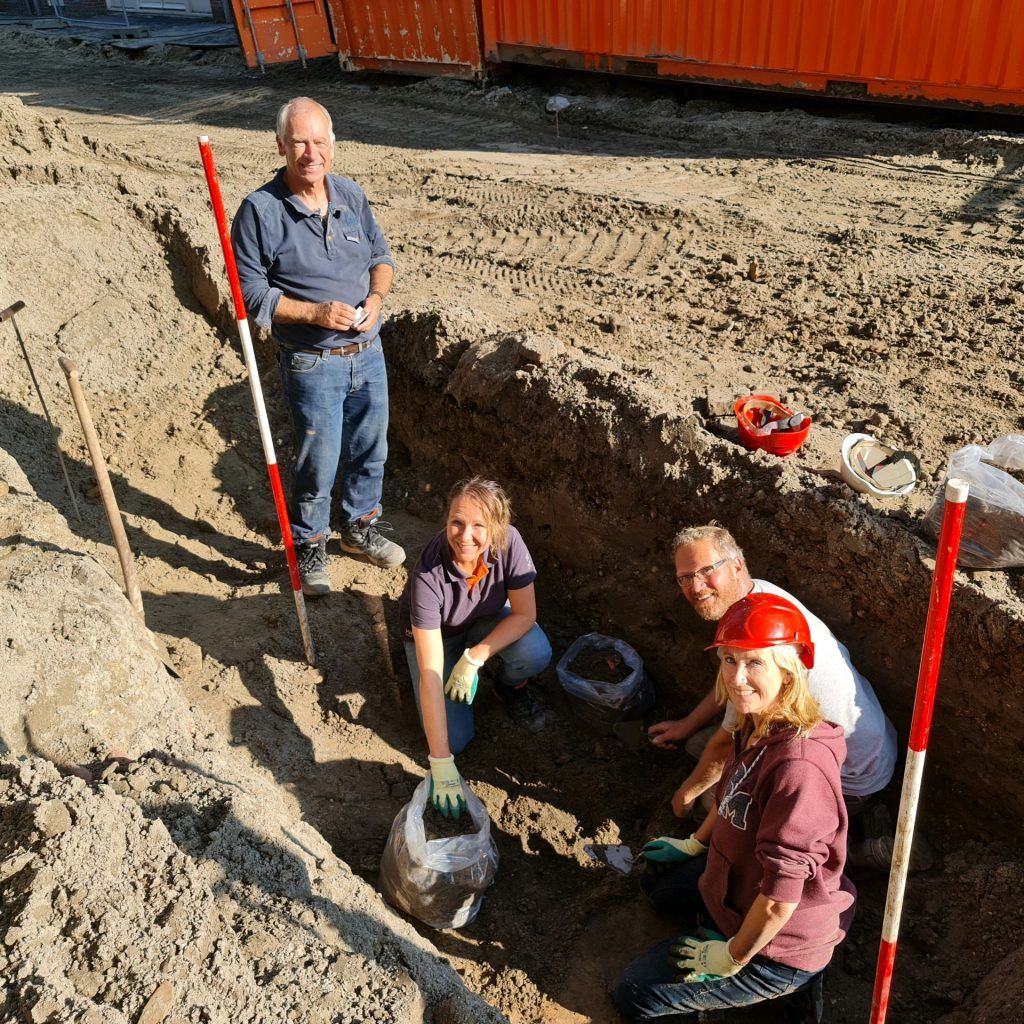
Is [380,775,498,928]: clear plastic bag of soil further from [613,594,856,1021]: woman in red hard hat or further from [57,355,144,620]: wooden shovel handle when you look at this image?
[57,355,144,620]: wooden shovel handle

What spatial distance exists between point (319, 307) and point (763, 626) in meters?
2.54

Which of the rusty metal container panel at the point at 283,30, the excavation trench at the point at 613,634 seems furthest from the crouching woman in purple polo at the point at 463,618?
the rusty metal container panel at the point at 283,30

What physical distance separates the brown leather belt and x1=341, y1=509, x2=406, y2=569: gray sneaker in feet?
3.29

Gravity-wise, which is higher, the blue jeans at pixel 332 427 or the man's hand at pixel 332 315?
the man's hand at pixel 332 315

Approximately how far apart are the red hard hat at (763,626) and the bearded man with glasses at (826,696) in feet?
1.22

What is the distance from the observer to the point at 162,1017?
2.18 metres

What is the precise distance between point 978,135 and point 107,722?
26.7 feet

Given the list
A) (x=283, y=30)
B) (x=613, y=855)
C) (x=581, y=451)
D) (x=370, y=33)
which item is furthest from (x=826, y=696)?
(x=283, y=30)

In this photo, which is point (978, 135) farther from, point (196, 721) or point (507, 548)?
point (196, 721)

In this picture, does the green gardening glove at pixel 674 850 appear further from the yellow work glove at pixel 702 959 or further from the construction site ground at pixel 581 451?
the yellow work glove at pixel 702 959

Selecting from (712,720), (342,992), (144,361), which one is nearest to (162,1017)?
(342,992)

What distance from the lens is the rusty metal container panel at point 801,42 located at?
315 inches

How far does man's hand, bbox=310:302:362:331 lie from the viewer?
4.23 meters

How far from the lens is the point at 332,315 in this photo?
13.9 ft
